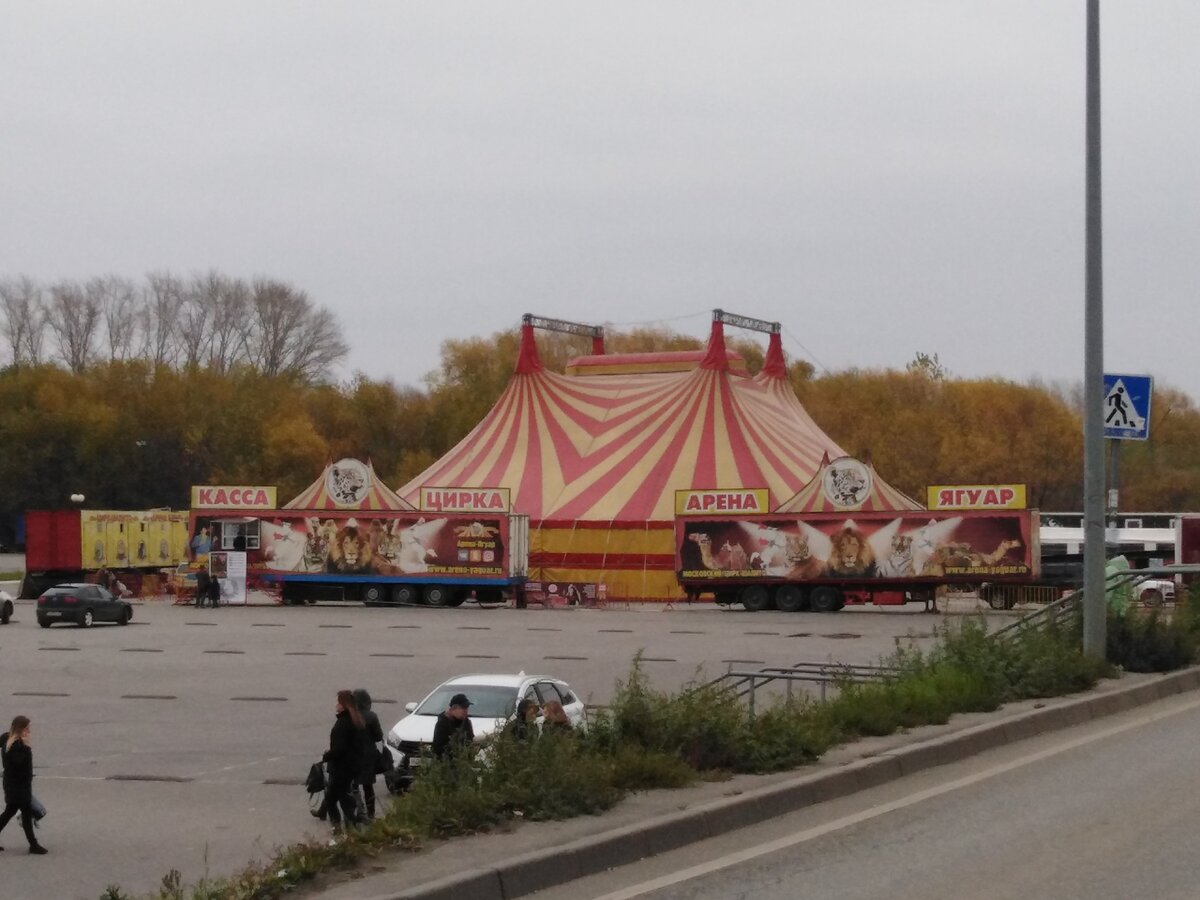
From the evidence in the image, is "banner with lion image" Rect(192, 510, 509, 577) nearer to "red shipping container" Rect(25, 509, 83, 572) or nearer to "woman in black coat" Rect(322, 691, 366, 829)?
"red shipping container" Rect(25, 509, 83, 572)

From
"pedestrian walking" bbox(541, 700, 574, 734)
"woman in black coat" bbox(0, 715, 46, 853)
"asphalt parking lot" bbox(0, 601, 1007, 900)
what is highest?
"pedestrian walking" bbox(541, 700, 574, 734)

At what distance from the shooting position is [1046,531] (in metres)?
67.1

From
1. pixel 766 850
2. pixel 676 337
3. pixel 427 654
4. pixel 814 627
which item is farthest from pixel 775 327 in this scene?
pixel 766 850

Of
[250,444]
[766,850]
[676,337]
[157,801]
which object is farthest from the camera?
[676,337]

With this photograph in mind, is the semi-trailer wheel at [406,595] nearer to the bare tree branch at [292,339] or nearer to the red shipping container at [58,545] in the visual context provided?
the red shipping container at [58,545]

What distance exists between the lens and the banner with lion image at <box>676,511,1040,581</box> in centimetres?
4478

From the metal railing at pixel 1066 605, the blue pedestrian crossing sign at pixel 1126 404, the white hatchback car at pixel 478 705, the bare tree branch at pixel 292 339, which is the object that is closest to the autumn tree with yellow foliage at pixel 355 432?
the bare tree branch at pixel 292 339

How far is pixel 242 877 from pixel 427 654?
77.2ft

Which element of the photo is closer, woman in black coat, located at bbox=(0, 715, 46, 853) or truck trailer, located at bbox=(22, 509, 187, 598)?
woman in black coat, located at bbox=(0, 715, 46, 853)

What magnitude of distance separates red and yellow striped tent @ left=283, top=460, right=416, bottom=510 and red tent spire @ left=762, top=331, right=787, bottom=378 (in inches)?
624

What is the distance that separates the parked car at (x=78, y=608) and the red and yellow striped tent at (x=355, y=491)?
38.6ft

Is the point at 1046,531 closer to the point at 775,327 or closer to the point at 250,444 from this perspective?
the point at 775,327

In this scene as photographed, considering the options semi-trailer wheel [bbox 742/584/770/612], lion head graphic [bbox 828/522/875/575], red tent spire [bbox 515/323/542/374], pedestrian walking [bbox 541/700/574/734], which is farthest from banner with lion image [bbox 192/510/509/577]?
pedestrian walking [bbox 541/700/574/734]

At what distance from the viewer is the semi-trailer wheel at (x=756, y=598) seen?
48125 mm
